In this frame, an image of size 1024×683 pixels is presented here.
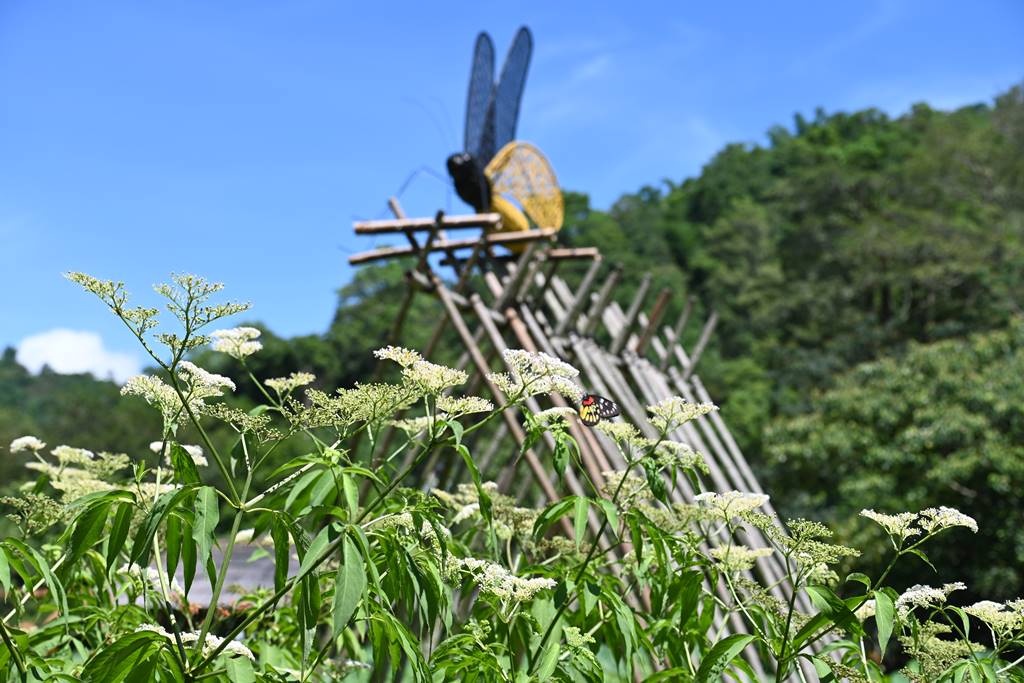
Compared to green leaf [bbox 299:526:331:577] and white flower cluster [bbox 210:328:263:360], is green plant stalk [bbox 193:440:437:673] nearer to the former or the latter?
green leaf [bbox 299:526:331:577]

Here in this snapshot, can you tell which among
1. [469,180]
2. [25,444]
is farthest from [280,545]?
[469,180]

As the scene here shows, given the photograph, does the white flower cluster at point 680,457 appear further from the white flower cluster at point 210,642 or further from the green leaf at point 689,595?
the white flower cluster at point 210,642

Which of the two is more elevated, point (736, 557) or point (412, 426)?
point (412, 426)

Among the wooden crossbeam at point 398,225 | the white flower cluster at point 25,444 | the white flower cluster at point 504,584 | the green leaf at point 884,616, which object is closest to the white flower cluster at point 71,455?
the white flower cluster at point 25,444

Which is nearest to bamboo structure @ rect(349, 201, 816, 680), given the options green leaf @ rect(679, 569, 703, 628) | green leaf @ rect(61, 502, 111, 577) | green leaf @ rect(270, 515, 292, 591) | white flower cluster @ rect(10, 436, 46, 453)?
green leaf @ rect(679, 569, 703, 628)

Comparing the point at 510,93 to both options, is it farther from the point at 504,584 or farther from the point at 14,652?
the point at 14,652

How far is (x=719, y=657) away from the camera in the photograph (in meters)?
2.09

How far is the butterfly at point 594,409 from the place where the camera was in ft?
8.51

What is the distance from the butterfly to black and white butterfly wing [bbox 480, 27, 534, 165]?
450 centimetres

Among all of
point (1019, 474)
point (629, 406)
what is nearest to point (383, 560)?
point (629, 406)

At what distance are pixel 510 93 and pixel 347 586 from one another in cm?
620

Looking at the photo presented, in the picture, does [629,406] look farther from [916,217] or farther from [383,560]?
[916,217]

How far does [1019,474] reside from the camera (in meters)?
12.1

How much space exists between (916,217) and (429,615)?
24550 mm
